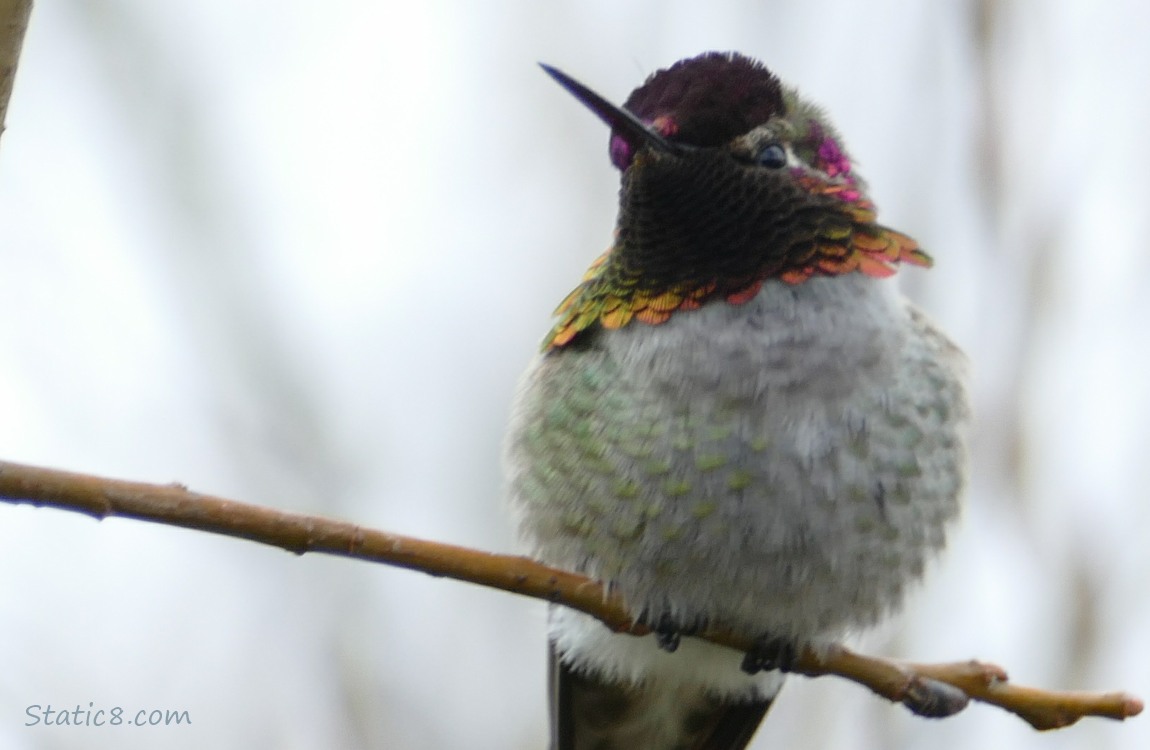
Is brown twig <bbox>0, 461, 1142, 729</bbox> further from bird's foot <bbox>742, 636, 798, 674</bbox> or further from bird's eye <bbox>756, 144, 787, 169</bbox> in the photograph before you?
bird's eye <bbox>756, 144, 787, 169</bbox>

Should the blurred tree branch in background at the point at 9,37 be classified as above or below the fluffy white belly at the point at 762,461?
above

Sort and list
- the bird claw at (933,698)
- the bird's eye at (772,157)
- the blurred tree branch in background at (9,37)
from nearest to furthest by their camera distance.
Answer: the blurred tree branch in background at (9,37) < the bird claw at (933,698) < the bird's eye at (772,157)

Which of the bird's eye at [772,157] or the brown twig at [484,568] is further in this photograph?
the bird's eye at [772,157]

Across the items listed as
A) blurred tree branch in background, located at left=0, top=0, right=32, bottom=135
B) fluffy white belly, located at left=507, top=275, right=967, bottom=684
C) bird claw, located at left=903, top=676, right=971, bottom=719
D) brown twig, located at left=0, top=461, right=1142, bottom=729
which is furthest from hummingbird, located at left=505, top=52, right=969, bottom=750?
blurred tree branch in background, located at left=0, top=0, right=32, bottom=135

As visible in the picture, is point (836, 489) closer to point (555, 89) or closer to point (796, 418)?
point (796, 418)

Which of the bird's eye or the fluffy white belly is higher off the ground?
the bird's eye

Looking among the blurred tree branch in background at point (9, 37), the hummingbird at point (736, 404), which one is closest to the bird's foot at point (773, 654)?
the hummingbird at point (736, 404)

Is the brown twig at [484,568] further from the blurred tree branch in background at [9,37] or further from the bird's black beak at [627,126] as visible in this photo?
the bird's black beak at [627,126]

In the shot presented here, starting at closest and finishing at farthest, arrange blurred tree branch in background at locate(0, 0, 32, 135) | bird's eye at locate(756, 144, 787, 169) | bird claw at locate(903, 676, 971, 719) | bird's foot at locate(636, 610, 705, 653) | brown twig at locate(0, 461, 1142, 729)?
1. blurred tree branch in background at locate(0, 0, 32, 135)
2. brown twig at locate(0, 461, 1142, 729)
3. bird claw at locate(903, 676, 971, 719)
4. bird's foot at locate(636, 610, 705, 653)
5. bird's eye at locate(756, 144, 787, 169)

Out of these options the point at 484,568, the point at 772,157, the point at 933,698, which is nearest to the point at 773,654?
the point at 933,698

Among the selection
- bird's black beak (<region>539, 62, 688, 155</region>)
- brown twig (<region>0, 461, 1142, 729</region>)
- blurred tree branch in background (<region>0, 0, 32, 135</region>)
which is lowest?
brown twig (<region>0, 461, 1142, 729</region>)
